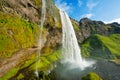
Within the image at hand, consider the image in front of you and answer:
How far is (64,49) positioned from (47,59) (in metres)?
26.6

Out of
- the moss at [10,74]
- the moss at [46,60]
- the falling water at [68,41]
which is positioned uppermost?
the falling water at [68,41]

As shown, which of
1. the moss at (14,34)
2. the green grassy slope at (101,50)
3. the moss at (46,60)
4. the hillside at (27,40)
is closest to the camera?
the hillside at (27,40)

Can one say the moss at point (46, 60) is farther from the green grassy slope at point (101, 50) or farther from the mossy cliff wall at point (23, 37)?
the green grassy slope at point (101, 50)

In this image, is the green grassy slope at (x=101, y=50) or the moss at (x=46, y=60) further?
the green grassy slope at (x=101, y=50)

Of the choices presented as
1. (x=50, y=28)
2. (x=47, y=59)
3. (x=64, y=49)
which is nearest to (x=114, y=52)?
(x=64, y=49)

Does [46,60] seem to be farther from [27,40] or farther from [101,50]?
[101,50]

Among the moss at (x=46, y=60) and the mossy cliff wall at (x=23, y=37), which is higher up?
the mossy cliff wall at (x=23, y=37)

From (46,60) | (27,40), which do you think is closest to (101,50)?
(46,60)

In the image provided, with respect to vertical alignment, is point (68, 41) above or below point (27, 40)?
above

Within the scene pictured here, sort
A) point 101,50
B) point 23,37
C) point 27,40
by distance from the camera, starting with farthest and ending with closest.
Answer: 1. point 101,50
2. point 27,40
3. point 23,37

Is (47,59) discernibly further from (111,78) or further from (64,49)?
(111,78)

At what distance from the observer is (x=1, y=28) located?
266 ft

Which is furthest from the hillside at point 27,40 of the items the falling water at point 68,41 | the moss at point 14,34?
the falling water at point 68,41

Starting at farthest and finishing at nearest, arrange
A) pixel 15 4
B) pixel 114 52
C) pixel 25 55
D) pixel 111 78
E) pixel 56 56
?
1. pixel 114 52
2. pixel 56 56
3. pixel 15 4
4. pixel 25 55
5. pixel 111 78
